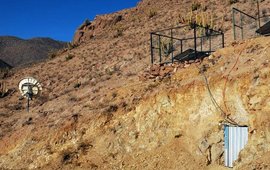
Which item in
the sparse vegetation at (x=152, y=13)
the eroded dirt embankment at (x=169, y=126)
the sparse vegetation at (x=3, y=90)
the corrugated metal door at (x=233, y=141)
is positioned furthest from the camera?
the sparse vegetation at (x=152, y=13)

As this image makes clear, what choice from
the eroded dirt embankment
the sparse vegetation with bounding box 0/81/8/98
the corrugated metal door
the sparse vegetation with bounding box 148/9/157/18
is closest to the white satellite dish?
the eroded dirt embankment

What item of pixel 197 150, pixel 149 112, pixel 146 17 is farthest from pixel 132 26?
pixel 197 150

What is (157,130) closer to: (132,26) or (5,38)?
(132,26)

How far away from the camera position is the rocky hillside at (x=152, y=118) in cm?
1387

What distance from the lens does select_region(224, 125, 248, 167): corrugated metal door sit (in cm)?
1347

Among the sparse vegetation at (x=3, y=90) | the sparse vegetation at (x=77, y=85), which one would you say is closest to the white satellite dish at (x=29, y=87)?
the sparse vegetation at (x=77, y=85)

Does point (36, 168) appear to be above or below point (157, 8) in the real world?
below

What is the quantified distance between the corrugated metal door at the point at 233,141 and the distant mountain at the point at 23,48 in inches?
3225

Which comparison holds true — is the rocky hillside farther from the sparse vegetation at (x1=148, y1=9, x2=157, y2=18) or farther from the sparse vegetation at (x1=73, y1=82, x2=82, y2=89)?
the sparse vegetation at (x1=148, y1=9, x2=157, y2=18)

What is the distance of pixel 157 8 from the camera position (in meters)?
40.2

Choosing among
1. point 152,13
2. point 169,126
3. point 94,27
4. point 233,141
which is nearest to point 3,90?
point 94,27

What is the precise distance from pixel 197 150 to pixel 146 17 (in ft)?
82.8

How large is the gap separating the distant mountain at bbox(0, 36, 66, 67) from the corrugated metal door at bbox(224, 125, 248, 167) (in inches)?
3225

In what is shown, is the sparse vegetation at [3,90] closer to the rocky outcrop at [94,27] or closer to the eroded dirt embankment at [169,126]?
the rocky outcrop at [94,27]
